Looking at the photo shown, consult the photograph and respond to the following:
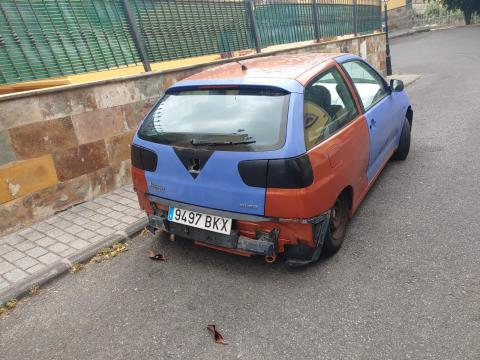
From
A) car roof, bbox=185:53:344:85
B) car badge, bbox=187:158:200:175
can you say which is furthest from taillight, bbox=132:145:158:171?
car roof, bbox=185:53:344:85

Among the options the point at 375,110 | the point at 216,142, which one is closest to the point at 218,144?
the point at 216,142

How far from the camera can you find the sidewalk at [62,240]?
3514 mm

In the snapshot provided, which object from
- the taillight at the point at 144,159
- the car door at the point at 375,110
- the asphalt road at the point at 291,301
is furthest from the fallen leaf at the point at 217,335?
the car door at the point at 375,110

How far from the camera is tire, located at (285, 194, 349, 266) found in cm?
301

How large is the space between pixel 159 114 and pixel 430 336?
267cm

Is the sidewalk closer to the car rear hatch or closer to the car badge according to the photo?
the car rear hatch

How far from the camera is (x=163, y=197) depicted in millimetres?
3328

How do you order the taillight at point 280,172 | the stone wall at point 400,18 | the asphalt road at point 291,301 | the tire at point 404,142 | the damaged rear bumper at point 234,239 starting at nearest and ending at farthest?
the asphalt road at point 291,301, the taillight at point 280,172, the damaged rear bumper at point 234,239, the tire at point 404,142, the stone wall at point 400,18

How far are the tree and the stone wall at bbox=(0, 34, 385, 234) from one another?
41.9 m

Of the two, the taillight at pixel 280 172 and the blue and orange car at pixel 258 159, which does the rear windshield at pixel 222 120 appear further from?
the taillight at pixel 280 172

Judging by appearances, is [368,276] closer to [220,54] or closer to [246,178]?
[246,178]

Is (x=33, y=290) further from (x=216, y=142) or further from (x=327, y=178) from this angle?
(x=327, y=178)

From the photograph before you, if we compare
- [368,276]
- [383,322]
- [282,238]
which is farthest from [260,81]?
[383,322]

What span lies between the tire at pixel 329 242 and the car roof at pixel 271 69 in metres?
1.15
